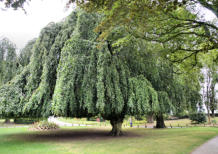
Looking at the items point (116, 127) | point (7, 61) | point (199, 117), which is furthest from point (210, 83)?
point (7, 61)

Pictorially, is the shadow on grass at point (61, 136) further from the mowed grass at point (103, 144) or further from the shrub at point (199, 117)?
the shrub at point (199, 117)

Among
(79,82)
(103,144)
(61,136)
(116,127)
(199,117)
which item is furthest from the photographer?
(199,117)

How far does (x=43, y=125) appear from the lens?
18922mm

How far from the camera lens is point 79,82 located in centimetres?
965

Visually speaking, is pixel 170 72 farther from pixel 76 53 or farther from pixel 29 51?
pixel 29 51

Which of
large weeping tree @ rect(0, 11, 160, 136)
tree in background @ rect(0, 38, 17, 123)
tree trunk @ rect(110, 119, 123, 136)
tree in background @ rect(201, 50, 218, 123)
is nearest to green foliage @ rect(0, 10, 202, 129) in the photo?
large weeping tree @ rect(0, 11, 160, 136)

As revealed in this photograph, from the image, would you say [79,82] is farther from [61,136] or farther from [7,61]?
[7,61]

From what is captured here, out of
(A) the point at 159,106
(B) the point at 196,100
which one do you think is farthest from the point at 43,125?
(B) the point at 196,100

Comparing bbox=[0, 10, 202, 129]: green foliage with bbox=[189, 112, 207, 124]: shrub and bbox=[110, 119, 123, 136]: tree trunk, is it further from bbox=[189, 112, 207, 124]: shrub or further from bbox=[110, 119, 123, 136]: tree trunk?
bbox=[189, 112, 207, 124]: shrub

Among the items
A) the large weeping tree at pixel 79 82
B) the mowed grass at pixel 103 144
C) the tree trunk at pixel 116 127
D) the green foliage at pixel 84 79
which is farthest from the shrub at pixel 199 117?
the large weeping tree at pixel 79 82

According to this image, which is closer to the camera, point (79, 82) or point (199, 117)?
point (79, 82)

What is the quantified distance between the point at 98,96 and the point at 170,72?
6913 mm

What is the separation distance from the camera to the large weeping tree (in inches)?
363

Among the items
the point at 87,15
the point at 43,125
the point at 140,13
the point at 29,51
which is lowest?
the point at 43,125
